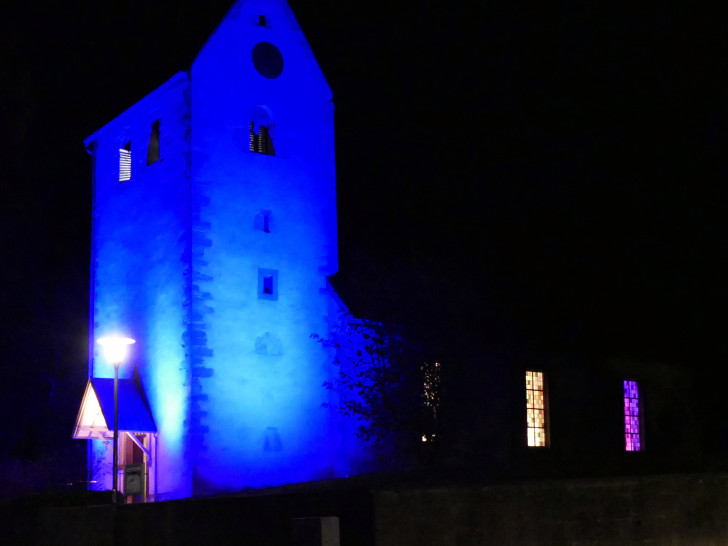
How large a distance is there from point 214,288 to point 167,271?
71.8 inches

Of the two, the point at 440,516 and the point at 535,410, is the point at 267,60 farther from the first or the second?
the point at 440,516

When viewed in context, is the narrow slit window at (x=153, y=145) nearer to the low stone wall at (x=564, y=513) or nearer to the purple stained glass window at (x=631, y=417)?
the purple stained glass window at (x=631, y=417)

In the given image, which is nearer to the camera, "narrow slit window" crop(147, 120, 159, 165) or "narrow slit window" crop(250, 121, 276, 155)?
"narrow slit window" crop(250, 121, 276, 155)

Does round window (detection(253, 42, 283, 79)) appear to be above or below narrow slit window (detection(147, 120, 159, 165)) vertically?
above

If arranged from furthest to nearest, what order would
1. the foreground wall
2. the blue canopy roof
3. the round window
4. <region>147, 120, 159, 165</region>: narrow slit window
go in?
<region>147, 120, 159, 165</region>: narrow slit window, the round window, the blue canopy roof, the foreground wall

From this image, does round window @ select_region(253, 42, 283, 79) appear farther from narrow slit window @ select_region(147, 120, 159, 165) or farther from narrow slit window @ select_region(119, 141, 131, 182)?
narrow slit window @ select_region(119, 141, 131, 182)

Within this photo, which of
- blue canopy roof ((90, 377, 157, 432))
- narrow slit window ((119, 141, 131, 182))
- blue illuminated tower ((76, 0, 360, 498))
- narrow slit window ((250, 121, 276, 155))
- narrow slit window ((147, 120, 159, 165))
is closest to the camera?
blue canopy roof ((90, 377, 157, 432))

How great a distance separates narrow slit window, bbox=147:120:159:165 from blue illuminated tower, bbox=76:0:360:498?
46 millimetres

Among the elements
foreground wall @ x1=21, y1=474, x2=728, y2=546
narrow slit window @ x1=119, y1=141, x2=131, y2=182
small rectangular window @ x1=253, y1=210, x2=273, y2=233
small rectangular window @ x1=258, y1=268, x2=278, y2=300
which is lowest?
foreground wall @ x1=21, y1=474, x2=728, y2=546

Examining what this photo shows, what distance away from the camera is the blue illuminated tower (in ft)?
Result: 96.5

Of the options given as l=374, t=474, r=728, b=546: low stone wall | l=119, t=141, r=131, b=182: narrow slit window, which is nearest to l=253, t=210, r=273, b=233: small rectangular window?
l=119, t=141, r=131, b=182: narrow slit window

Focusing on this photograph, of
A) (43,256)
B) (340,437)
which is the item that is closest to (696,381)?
(340,437)

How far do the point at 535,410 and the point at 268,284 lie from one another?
429 inches

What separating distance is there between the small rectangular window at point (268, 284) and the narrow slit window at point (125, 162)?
6.39m
